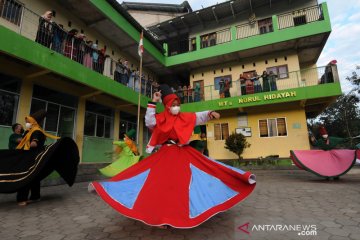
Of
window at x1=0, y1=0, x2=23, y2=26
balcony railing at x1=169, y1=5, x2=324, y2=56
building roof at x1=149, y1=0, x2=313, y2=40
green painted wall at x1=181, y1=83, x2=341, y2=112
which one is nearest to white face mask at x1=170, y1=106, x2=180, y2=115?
window at x1=0, y1=0, x2=23, y2=26

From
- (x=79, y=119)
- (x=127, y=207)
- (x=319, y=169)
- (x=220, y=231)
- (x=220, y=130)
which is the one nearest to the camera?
(x=127, y=207)

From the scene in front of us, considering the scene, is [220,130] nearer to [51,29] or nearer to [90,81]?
[90,81]

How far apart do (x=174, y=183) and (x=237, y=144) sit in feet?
42.7

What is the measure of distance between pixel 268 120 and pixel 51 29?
13.6m

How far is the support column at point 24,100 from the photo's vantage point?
29.8 ft

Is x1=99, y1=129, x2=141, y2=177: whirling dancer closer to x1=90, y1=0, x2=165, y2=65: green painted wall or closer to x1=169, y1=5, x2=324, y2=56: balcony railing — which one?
x1=90, y1=0, x2=165, y2=65: green painted wall

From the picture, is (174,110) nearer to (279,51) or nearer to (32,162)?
(32,162)

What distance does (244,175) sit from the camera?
10.7 ft

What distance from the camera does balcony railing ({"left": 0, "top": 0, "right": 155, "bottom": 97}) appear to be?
347 inches

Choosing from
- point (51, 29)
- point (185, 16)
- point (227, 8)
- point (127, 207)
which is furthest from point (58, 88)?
point (227, 8)

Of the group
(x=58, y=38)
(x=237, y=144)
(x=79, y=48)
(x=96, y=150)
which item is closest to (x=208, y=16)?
(x=237, y=144)

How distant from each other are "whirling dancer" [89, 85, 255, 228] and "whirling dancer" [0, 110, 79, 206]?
231cm

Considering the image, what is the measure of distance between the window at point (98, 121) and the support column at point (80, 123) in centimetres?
38

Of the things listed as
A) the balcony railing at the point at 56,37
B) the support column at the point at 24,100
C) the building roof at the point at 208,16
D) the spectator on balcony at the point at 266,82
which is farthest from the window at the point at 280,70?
the support column at the point at 24,100
